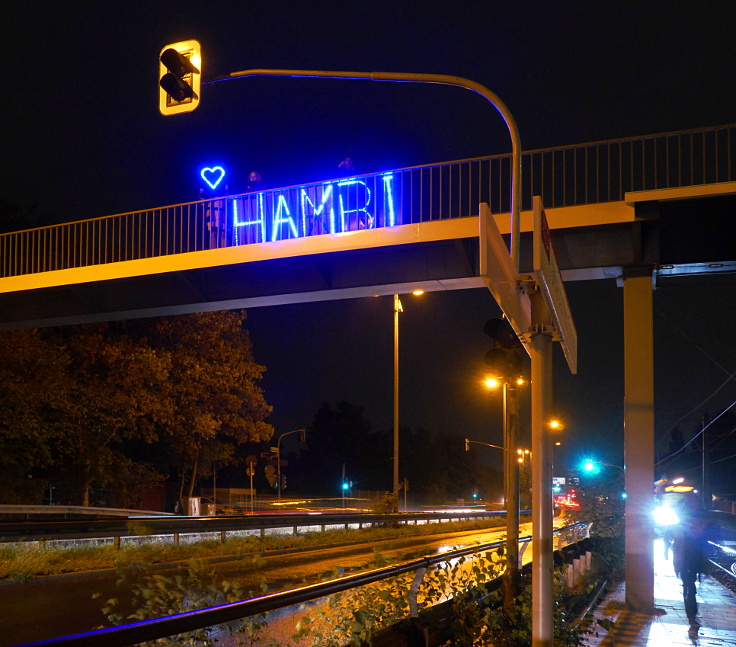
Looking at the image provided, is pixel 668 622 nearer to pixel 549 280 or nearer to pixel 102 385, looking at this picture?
pixel 549 280

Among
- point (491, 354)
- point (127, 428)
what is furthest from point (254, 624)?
point (127, 428)

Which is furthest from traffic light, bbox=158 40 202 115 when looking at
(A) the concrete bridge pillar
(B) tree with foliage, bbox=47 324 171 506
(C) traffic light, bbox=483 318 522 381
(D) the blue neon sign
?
(B) tree with foliage, bbox=47 324 171 506

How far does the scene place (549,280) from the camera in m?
A: 4.65

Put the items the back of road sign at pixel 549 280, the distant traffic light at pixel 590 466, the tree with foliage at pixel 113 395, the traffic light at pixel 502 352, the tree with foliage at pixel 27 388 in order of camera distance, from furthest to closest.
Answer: the tree with foliage at pixel 113 395, the tree with foliage at pixel 27 388, the distant traffic light at pixel 590 466, the traffic light at pixel 502 352, the back of road sign at pixel 549 280

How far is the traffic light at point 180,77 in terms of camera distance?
9648 mm

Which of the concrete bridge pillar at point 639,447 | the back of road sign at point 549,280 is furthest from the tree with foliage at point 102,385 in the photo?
the back of road sign at point 549,280

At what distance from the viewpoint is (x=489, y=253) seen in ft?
13.0

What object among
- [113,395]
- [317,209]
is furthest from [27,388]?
[317,209]

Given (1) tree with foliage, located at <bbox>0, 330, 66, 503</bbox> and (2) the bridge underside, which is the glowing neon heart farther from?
(1) tree with foliage, located at <bbox>0, 330, 66, 503</bbox>

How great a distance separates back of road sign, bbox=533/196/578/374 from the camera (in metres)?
4.29

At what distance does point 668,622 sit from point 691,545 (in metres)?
1.08

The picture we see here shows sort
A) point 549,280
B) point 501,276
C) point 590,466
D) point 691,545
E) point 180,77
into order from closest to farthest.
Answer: point 501,276 → point 549,280 → point 180,77 → point 691,545 → point 590,466

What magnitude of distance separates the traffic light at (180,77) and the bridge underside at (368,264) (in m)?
6.33

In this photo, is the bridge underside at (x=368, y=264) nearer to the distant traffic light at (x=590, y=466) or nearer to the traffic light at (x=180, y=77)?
the distant traffic light at (x=590, y=466)
